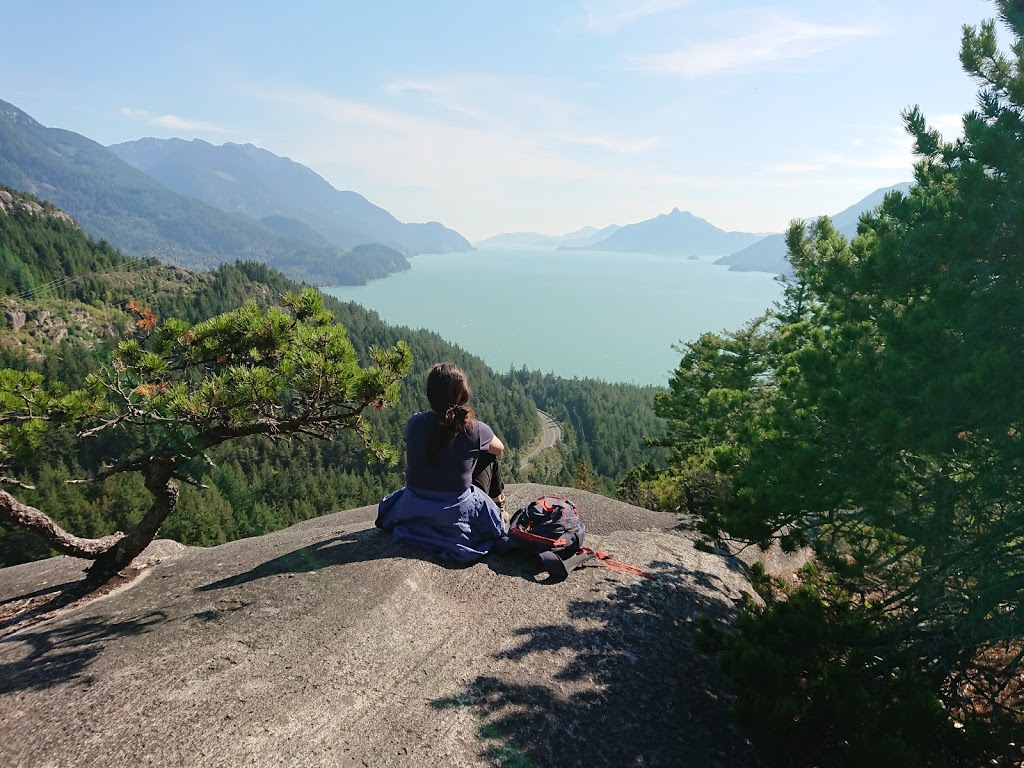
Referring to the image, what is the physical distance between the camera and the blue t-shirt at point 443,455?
18.5 ft

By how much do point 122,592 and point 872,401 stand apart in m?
8.07

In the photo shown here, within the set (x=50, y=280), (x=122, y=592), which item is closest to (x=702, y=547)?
(x=122, y=592)

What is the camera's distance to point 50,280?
9344cm

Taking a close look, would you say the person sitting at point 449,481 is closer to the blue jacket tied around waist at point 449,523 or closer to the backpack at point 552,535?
the blue jacket tied around waist at point 449,523

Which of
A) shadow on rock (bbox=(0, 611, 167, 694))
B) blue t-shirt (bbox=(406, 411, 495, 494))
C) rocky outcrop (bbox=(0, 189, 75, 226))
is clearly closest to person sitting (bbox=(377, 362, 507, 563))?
blue t-shirt (bbox=(406, 411, 495, 494))

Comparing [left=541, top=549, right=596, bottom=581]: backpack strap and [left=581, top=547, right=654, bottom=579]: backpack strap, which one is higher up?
[left=541, top=549, right=596, bottom=581]: backpack strap

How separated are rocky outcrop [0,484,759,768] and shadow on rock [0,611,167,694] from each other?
0.07ft

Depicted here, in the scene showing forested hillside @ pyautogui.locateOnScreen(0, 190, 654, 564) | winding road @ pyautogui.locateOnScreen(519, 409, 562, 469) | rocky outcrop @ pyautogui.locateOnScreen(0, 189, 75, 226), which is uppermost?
rocky outcrop @ pyautogui.locateOnScreen(0, 189, 75, 226)

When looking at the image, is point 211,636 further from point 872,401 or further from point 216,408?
point 872,401

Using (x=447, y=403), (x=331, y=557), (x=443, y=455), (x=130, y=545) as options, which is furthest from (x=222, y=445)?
(x=447, y=403)

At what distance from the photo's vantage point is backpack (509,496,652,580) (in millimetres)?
6148

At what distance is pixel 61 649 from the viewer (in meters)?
4.85

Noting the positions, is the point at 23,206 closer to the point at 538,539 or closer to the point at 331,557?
the point at 331,557

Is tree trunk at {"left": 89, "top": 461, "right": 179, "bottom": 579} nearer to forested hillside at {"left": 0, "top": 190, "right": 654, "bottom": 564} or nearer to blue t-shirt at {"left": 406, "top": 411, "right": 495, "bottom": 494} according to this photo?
forested hillside at {"left": 0, "top": 190, "right": 654, "bottom": 564}
